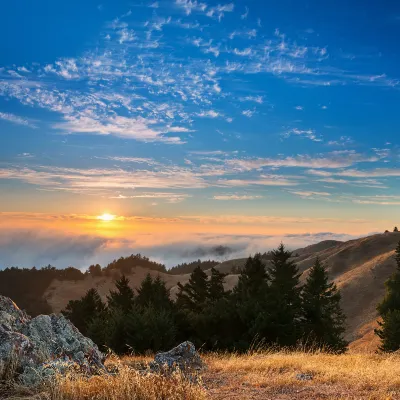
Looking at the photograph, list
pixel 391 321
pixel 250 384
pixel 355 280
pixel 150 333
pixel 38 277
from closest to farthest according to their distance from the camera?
pixel 250 384 < pixel 150 333 < pixel 391 321 < pixel 355 280 < pixel 38 277

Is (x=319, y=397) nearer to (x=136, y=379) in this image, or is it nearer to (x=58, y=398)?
(x=136, y=379)

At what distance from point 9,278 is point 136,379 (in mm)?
175264

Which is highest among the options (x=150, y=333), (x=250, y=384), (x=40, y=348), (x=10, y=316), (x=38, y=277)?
(x=10, y=316)

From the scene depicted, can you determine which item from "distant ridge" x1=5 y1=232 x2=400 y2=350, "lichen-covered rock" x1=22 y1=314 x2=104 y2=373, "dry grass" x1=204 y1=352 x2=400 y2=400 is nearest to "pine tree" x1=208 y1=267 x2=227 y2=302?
"distant ridge" x1=5 y1=232 x2=400 y2=350


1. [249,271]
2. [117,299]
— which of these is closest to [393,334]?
[249,271]

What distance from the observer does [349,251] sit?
13150 cm

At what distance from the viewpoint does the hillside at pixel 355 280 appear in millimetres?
78688

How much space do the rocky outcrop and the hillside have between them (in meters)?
53.3

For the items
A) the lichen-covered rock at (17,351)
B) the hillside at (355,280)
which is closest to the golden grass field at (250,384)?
the lichen-covered rock at (17,351)

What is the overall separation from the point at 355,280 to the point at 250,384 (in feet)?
314

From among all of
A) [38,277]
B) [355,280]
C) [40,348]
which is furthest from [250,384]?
[38,277]

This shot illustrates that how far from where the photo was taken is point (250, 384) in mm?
9555

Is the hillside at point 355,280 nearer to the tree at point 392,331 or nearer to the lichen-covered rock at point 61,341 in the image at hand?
the tree at point 392,331

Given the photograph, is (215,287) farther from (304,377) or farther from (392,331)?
(304,377)
